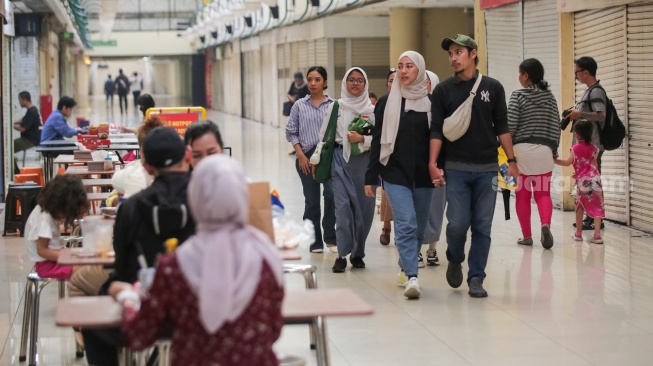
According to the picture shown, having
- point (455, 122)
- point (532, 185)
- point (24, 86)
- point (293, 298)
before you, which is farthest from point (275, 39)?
point (293, 298)

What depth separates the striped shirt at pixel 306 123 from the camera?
8.77 m

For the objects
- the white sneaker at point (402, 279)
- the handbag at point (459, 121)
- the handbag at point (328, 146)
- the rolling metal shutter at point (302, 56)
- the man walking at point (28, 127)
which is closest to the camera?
the handbag at point (459, 121)

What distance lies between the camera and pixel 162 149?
428 cm

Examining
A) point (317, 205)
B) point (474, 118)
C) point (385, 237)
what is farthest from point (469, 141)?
point (385, 237)

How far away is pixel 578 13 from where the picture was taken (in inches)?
456

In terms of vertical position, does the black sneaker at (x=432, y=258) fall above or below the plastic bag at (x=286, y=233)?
below

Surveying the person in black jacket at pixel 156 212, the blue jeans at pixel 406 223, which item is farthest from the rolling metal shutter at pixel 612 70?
the person in black jacket at pixel 156 212

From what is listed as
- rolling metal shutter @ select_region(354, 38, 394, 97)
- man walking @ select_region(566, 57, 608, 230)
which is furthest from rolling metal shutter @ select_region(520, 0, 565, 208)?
rolling metal shutter @ select_region(354, 38, 394, 97)

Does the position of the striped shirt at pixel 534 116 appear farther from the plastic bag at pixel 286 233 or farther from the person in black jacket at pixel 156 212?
the person in black jacket at pixel 156 212

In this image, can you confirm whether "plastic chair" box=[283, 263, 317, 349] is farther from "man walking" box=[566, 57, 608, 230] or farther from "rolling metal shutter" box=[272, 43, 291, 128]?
"rolling metal shutter" box=[272, 43, 291, 128]

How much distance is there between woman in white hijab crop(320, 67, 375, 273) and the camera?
816 centimetres

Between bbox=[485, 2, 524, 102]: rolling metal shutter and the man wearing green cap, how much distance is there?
6374 millimetres

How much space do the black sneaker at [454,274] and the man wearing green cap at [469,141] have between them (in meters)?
0.30

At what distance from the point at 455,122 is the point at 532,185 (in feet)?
8.37
